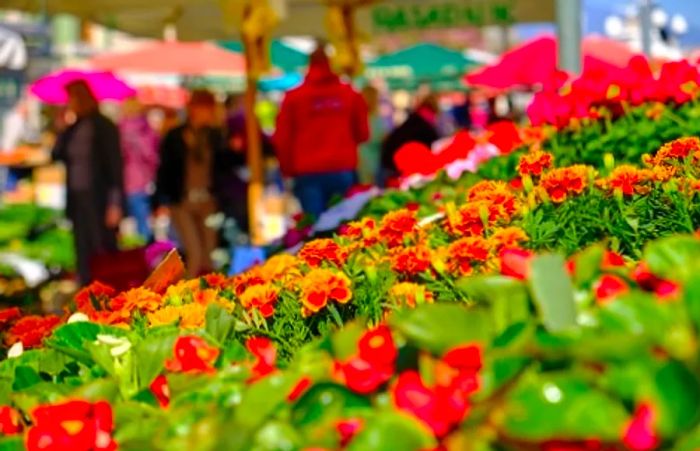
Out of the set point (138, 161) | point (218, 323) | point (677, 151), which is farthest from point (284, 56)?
point (218, 323)

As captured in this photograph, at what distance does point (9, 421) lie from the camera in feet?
6.76

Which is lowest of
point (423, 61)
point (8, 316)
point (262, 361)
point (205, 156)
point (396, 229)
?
point (423, 61)

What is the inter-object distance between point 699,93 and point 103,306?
2.44m

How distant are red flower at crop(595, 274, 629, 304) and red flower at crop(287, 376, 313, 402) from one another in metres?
0.33

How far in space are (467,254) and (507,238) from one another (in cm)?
9

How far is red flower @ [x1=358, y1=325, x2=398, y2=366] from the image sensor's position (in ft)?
5.60

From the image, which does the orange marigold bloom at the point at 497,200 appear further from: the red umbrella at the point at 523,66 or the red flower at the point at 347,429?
the red umbrella at the point at 523,66

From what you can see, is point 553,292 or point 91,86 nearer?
point 553,292

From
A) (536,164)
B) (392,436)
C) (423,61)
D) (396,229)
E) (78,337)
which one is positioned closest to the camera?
(392,436)

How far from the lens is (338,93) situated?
339 inches

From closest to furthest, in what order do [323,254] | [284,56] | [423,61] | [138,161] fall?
[323,254] → [138,161] → [284,56] → [423,61]

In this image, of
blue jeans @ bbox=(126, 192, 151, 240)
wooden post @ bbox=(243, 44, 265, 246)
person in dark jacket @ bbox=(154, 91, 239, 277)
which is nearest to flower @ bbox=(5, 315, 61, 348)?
wooden post @ bbox=(243, 44, 265, 246)

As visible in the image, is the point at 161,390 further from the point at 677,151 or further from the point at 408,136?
the point at 408,136

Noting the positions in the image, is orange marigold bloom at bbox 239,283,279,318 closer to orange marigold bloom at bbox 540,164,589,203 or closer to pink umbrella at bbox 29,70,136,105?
orange marigold bloom at bbox 540,164,589,203
